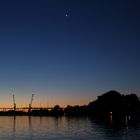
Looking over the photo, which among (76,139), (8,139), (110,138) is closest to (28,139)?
(8,139)

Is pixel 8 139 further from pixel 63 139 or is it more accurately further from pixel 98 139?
pixel 98 139

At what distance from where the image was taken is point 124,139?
77.2 m

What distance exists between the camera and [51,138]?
81312 millimetres

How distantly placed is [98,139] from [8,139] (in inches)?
696

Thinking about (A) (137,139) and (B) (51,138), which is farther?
(B) (51,138)

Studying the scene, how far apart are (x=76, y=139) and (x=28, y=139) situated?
10222 millimetres

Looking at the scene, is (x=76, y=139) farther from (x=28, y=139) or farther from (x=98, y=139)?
(x=28, y=139)

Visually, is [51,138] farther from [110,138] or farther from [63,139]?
[110,138]

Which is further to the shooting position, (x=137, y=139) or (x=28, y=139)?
(x=28, y=139)

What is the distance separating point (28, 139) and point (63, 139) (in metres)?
7.27

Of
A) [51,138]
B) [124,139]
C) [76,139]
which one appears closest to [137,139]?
[124,139]

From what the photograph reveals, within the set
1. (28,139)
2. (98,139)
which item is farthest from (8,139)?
(98,139)

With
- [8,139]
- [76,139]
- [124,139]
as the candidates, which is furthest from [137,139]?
[8,139]

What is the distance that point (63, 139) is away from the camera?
78812 millimetres
